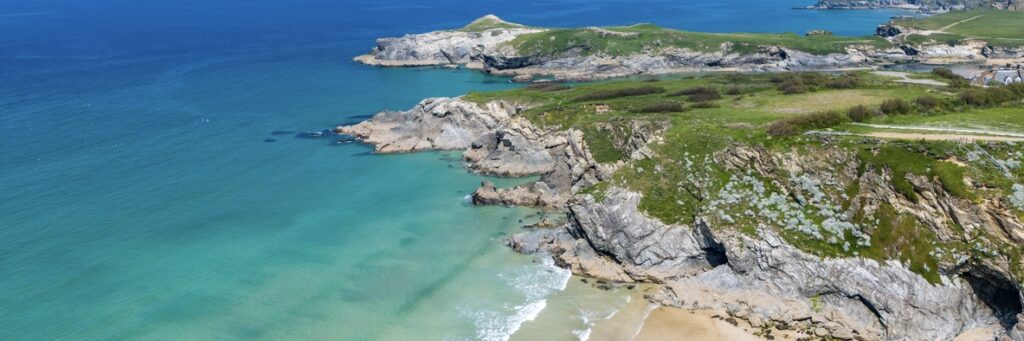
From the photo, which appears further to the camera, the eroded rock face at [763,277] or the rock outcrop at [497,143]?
the rock outcrop at [497,143]

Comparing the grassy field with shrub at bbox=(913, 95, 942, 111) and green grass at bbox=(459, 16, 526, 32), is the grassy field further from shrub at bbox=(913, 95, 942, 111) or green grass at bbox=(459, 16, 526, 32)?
shrub at bbox=(913, 95, 942, 111)

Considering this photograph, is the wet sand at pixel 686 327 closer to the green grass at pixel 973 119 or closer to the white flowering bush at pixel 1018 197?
the white flowering bush at pixel 1018 197

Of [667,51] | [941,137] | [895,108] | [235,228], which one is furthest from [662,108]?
[667,51]

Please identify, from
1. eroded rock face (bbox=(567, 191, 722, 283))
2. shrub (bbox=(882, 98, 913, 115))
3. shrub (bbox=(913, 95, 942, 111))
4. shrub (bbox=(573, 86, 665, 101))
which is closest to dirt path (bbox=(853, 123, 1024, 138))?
shrub (bbox=(882, 98, 913, 115))

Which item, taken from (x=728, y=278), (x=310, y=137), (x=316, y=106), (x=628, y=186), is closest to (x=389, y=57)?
(x=316, y=106)

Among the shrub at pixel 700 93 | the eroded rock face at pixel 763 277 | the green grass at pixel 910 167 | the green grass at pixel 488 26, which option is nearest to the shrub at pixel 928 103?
the green grass at pixel 910 167

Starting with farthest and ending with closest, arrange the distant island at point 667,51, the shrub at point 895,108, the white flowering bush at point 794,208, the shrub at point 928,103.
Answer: the distant island at point 667,51 < the shrub at point 928,103 < the shrub at point 895,108 < the white flowering bush at point 794,208

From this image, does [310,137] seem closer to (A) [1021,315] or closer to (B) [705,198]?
(B) [705,198]
